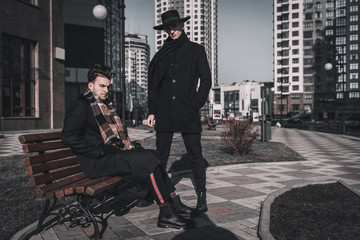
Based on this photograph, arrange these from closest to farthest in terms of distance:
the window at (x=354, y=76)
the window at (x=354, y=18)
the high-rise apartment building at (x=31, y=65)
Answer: the high-rise apartment building at (x=31, y=65) < the window at (x=354, y=76) < the window at (x=354, y=18)

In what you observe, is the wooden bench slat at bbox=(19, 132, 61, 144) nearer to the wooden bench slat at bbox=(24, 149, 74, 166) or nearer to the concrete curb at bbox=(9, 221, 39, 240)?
the wooden bench slat at bbox=(24, 149, 74, 166)

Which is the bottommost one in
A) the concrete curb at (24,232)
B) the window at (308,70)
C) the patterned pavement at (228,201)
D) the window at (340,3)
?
the patterned pavement at (228,201)

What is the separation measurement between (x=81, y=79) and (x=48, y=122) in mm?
17986

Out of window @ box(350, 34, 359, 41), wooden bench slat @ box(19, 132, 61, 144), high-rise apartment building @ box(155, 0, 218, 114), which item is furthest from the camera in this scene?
high-rise apartment building @ box(155, 0, 218, 114)

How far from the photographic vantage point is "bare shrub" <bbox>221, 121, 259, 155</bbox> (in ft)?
29.5

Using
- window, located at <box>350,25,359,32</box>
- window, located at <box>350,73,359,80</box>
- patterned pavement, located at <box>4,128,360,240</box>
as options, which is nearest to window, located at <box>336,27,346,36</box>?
window, located at <box>350,25,359,32</box>

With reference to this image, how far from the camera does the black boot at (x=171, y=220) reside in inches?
124

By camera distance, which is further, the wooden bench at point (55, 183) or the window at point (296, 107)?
the window at point (296, 107)

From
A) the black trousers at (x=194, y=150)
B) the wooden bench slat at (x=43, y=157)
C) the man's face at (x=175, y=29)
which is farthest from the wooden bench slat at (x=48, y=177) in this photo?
the man's face at (x=175, y=29)

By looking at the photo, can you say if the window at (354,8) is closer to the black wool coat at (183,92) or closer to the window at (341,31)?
the window at (341,31)

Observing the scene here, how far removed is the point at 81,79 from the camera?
40125 mm

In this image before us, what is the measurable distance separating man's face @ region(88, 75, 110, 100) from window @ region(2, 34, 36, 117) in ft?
63.9

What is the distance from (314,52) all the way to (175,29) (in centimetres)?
9690

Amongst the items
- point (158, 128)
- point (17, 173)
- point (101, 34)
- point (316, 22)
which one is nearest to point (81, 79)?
point (101, 34)
